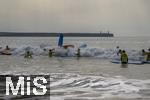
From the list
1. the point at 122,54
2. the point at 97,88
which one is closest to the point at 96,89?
the point at 97,88

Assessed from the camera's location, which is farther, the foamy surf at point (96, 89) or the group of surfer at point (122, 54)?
the group of surfer at point (122, 54)

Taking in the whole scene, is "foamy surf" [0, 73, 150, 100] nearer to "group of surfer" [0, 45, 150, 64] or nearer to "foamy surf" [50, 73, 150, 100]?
"foamy surf" [50, 73, 150, 100]

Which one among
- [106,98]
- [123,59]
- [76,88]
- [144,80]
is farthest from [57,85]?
[123,59]

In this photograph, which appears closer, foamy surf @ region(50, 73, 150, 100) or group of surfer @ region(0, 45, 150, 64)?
foamy surf @ region(50, 73, 150, 100)

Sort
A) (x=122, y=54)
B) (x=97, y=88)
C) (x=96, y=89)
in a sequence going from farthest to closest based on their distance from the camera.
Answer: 1. (x=122, y=54)
2. (x=97, y=88)
3. (x=96, y=89)

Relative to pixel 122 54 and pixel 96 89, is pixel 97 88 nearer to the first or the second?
pixel 96 89

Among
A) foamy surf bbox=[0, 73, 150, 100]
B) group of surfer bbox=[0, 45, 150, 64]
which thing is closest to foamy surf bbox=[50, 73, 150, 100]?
foamy surf bbox=[0, 73, 150, 100]

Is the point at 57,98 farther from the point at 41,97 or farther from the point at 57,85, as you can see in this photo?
the point at 57,85

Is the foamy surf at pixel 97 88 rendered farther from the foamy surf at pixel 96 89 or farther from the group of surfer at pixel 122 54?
the group of surfer at pixel 122 54

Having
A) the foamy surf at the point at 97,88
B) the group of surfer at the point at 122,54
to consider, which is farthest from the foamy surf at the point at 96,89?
the group of surfer at the point at 122,54

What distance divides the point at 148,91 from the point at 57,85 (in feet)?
13.8

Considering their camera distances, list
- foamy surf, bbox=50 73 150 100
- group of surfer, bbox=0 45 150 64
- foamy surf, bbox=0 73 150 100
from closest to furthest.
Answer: foamy surf, bbox=0 73 150 100 → foamy surf, bbox=50 73 150 100 → group of surfer, bbox=0 45 150 64

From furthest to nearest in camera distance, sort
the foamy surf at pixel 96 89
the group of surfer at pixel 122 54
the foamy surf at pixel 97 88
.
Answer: the group of surfer at pixel 122 54 < the foamy surf at pixel 97 88 < the foamy surf at pixel 96 89

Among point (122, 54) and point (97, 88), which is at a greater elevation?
point (122, 54)
